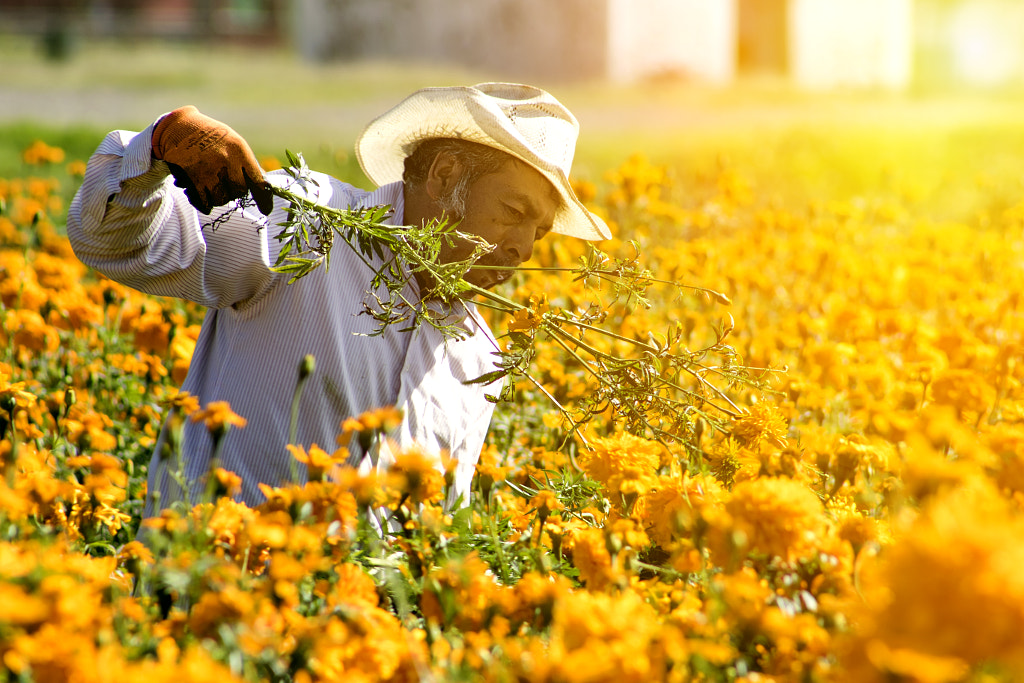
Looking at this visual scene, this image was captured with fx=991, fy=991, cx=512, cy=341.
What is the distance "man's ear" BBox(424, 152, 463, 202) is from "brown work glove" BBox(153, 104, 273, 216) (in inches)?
18.7

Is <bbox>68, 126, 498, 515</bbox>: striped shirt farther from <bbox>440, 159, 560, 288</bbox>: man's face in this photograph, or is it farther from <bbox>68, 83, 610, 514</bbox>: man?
<bbox>440, 159, 560, 288</bbox>: man's face

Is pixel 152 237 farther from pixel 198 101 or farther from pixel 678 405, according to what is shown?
pixel 198 101

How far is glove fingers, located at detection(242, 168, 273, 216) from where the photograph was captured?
1651mm

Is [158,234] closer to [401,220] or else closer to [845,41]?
[401,220]

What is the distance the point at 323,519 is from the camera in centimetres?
120

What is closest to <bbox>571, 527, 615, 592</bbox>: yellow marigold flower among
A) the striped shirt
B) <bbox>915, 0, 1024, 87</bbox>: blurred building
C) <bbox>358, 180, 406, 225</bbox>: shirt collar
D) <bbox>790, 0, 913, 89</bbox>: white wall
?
the striped shirt

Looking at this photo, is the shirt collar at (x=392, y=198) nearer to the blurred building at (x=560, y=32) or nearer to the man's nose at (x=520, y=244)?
the man's nose at (x=520, y=244)

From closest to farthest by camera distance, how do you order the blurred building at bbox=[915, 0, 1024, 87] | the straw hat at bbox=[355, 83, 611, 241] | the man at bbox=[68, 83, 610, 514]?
the man at bbox=[68, 83, 610, 514] → the straw hat at bbox=[355, 83, 611, 241] → the blurred building at bbox=[915, 0, 1024, 87]

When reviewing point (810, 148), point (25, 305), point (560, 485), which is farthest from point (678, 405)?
point (810, 148)

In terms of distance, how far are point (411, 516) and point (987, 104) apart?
58.8ft

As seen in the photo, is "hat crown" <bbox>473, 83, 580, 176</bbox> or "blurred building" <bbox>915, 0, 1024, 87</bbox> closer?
"hat crown" <bbox>473, 83, 580, 176</bbox>

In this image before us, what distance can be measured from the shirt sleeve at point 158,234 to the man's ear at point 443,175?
0.71 ft

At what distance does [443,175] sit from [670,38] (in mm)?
13719

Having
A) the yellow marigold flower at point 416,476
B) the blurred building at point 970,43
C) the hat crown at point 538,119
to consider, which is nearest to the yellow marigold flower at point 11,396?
the yellow marigold flower at point 416,476
